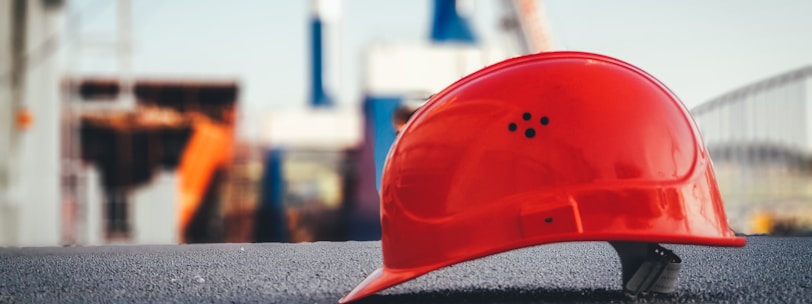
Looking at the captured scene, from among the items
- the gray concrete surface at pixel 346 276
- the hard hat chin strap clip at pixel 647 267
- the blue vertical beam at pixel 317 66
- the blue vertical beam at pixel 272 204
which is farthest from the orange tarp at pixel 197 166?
the hard hat chin strap clip at pixel 647 267

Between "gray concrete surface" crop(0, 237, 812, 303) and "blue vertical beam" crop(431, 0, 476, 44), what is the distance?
14123 millimetres

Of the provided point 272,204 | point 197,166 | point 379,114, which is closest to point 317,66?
point 272,204

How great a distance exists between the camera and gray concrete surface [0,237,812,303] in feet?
6.57

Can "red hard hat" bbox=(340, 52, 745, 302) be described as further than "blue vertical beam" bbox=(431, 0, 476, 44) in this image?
No

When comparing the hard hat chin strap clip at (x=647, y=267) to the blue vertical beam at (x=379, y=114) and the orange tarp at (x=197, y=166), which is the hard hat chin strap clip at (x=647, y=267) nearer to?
the blue vertical beam at (x=379, y=114)

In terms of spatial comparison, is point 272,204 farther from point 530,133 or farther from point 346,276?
point 530,133

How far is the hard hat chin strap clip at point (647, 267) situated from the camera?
6.31 ft

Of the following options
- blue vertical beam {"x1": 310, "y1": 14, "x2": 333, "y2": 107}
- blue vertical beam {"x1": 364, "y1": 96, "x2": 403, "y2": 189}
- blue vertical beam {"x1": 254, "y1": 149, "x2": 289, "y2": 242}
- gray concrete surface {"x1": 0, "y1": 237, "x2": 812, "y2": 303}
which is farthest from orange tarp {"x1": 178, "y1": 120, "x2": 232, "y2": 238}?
gray concrete surface {"x1": 0, "y1": 237, "x2": 812, "y2": 303}

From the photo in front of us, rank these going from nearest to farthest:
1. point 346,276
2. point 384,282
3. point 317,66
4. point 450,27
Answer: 1. point 384,282
2. point 346,276
3. point 450,27
4. point 317,66

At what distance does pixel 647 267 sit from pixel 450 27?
1580cm

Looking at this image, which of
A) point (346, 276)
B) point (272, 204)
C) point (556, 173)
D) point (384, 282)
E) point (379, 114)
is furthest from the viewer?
point (272, 204)

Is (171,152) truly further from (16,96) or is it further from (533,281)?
(533,281)

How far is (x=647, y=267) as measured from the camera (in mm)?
1932

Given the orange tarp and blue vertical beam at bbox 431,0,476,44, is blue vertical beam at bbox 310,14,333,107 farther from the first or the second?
blue vertical beam at bbox 431,0,476,44
